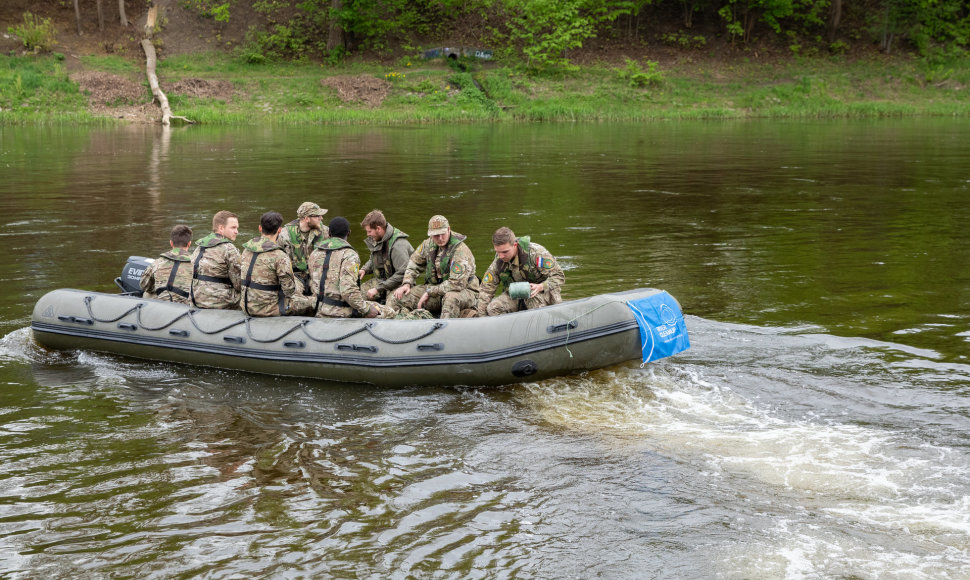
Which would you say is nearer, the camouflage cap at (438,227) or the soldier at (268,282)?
the soldier at (268,282)

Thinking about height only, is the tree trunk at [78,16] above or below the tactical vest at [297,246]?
above

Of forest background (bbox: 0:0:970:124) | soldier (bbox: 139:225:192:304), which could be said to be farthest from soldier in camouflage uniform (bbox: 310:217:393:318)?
forest background (bbox: 0:0:970:124)

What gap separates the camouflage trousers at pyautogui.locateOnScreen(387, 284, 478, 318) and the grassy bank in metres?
23.4

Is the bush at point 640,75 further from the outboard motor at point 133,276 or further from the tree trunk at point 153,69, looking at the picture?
the outboard motor at point 133,276

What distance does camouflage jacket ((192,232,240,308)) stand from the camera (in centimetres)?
761

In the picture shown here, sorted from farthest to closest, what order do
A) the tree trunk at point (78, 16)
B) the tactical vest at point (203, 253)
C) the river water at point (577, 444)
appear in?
the tree trunk at point (78, 16)
the tactical vest at point (203, 253)
the river water at point (577, 444)

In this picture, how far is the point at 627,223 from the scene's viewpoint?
13.8 metres

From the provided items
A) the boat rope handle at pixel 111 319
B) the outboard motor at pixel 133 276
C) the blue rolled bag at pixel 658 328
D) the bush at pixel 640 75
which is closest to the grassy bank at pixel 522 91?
the bush at pixel 640 75

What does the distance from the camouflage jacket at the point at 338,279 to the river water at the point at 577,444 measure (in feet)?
2.24

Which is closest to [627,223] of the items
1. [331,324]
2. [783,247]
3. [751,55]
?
[783,247]

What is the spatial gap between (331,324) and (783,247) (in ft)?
22.9

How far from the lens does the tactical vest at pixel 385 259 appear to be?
28.0 feet

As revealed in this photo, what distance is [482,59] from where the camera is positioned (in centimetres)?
3634

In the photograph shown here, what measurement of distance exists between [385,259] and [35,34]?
1204 inches
